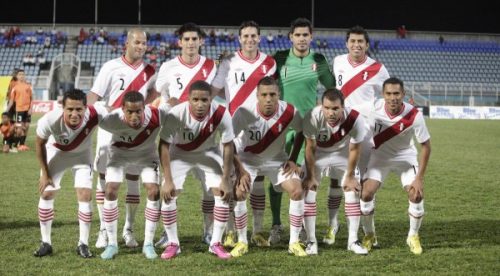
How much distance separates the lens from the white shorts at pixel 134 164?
605 centimetres

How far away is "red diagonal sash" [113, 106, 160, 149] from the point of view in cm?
596

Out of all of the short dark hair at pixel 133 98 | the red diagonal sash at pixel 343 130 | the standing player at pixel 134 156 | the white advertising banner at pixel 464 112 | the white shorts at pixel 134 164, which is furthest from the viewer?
the white advertising banner at pixel 464 112

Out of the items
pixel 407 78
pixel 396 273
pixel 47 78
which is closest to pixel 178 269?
pixel 396 273

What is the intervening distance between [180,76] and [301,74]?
1.25 meters

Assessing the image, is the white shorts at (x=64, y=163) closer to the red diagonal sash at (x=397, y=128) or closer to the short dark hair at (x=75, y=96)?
the short dark hair at (x=75, y=96)

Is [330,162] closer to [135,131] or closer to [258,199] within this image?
[258,199]

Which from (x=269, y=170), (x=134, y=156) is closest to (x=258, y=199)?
(x=269, y=170)

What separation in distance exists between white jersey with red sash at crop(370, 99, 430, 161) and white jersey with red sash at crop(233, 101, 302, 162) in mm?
809

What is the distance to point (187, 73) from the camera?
21.5 ft

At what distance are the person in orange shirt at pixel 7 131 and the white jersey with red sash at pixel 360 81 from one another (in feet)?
36.1

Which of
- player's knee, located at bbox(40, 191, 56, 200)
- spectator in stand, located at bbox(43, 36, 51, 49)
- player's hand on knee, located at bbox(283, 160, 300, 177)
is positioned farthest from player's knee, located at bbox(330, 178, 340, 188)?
spectator in stand, located at bbox(43, 36, 51, 49)

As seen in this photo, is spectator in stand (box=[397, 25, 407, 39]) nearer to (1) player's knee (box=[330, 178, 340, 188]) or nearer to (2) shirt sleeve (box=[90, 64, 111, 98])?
(1) player's knee (box=[330, 178, 340, 188])

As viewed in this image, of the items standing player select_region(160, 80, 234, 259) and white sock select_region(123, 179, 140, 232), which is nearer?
standing player select_region(160, 80, 234, 259)

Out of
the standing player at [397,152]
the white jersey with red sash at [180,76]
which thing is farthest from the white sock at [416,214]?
the white jersey with red sash at [180,76]
